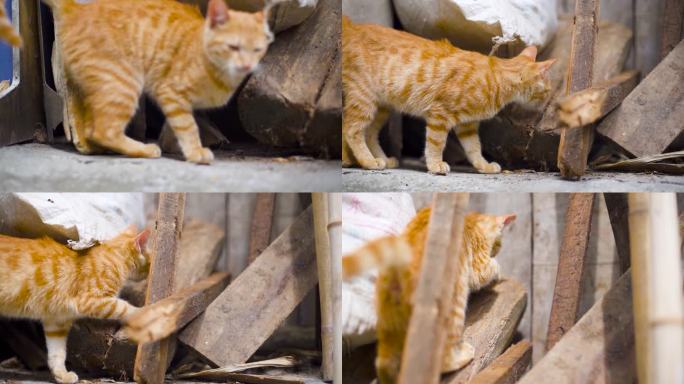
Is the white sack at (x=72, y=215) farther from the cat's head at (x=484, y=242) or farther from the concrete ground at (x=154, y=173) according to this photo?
the cat's head at (x=484, y=242)

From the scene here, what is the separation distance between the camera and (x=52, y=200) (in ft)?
4.90

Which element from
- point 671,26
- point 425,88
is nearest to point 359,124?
point 425,88

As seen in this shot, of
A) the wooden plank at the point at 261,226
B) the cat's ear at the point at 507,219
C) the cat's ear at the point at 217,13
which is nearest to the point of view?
the cat's ear at the point at 217,13

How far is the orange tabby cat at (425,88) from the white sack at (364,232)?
0.10 metres

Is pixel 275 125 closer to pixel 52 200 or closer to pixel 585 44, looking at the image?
pixel 52 200

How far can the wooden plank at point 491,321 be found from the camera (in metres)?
1.37

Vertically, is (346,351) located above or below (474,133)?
below

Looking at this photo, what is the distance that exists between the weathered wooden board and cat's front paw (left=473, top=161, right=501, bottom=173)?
1.11 feet

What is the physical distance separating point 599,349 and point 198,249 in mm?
1073

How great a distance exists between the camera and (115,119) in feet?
4.32

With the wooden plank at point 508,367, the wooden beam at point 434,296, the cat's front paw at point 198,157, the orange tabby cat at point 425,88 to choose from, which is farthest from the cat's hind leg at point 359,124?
the wooden plank at point 508,367

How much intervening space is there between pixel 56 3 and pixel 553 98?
111 cm

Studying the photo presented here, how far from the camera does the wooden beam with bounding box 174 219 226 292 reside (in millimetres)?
1708

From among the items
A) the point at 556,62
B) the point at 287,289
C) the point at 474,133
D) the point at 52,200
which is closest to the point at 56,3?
the point at 52,200
